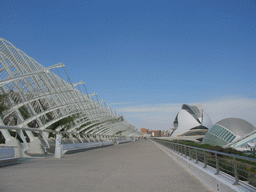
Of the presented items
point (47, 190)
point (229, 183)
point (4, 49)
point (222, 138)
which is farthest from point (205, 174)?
point (222, 138)

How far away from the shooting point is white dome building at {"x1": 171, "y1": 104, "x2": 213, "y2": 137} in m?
96.9

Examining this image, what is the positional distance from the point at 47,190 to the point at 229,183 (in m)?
4.42

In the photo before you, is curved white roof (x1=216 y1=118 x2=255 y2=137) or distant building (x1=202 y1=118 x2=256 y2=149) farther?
curved white roof (x1=216 y1=118 x2=255 y2=137)

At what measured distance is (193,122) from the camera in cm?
9838

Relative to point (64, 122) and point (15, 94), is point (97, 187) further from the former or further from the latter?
point (64, 122)

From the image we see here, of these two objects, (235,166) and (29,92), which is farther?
(29,92)

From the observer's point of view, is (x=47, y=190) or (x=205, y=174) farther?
(x=205, y=174)

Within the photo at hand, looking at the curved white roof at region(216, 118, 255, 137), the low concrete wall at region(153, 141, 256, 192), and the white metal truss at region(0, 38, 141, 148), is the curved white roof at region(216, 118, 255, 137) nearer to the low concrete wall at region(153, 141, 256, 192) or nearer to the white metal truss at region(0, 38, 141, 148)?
the white metal truss at region(0, 38, 141, 148)

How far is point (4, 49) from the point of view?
871 inches

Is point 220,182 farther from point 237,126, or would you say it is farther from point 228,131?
point 237,126

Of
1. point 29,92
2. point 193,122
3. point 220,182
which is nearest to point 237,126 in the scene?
point 29,92

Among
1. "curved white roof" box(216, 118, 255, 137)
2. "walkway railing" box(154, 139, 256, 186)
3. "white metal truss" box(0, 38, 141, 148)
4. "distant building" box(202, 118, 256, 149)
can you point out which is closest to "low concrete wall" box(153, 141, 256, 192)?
"walkway railing" box(154, 139, 256, 186)

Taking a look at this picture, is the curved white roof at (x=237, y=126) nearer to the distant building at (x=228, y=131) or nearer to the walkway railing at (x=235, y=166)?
the distant building at (x=228, y=131)

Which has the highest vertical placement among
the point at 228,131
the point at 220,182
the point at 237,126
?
the point at 237,126
